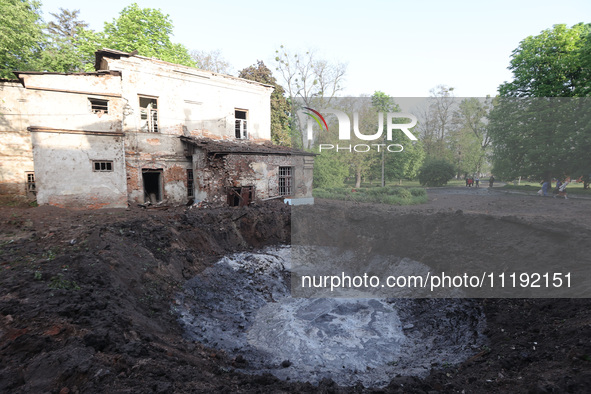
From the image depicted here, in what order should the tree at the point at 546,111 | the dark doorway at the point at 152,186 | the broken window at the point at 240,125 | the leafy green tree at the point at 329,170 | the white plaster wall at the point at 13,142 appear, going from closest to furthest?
the white plaster wall at the point at 13,142 → the tree at the point at 546,111 → the dark doorway at the point at 152,186 → the broken window at the point at 240,125 → the leafy green tree at the point at 329,170

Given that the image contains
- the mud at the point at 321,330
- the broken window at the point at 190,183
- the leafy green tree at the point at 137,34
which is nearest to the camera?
the mud at the point at 321,330

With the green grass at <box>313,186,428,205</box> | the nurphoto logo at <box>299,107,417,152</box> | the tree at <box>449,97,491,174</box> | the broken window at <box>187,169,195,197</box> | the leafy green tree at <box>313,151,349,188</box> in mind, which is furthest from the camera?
the leafy green tree at <box>313,151,349,188</box>

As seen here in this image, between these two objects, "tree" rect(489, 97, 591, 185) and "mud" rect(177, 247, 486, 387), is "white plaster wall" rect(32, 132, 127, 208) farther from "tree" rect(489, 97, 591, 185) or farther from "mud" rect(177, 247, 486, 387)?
"tree" rect(489, 97, 591, 185)

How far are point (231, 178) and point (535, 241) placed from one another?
42.9 feet

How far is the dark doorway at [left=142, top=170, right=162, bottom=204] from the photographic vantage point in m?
16.0

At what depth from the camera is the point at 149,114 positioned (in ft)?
50.4

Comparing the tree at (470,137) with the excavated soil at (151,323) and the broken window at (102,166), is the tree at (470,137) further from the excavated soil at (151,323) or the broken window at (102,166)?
the broken window at (102,166)

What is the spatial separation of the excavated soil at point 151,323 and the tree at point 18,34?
38.1ft

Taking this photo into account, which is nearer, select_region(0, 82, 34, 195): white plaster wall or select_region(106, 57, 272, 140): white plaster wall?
select_region(106, 57, 272, 140): white plaster wall

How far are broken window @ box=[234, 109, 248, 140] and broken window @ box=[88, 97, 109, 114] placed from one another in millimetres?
7304

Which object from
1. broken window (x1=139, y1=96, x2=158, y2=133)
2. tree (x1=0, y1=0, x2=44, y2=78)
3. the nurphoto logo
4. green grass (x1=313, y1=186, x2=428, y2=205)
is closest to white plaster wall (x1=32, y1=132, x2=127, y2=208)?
Result: broken window (x1=139, y1=96, x2=158, y2=133)

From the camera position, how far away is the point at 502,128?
19.5 meters

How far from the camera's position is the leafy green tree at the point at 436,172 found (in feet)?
78.5

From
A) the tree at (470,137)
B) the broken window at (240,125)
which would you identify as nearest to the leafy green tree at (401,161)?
the tree at (470,137)
